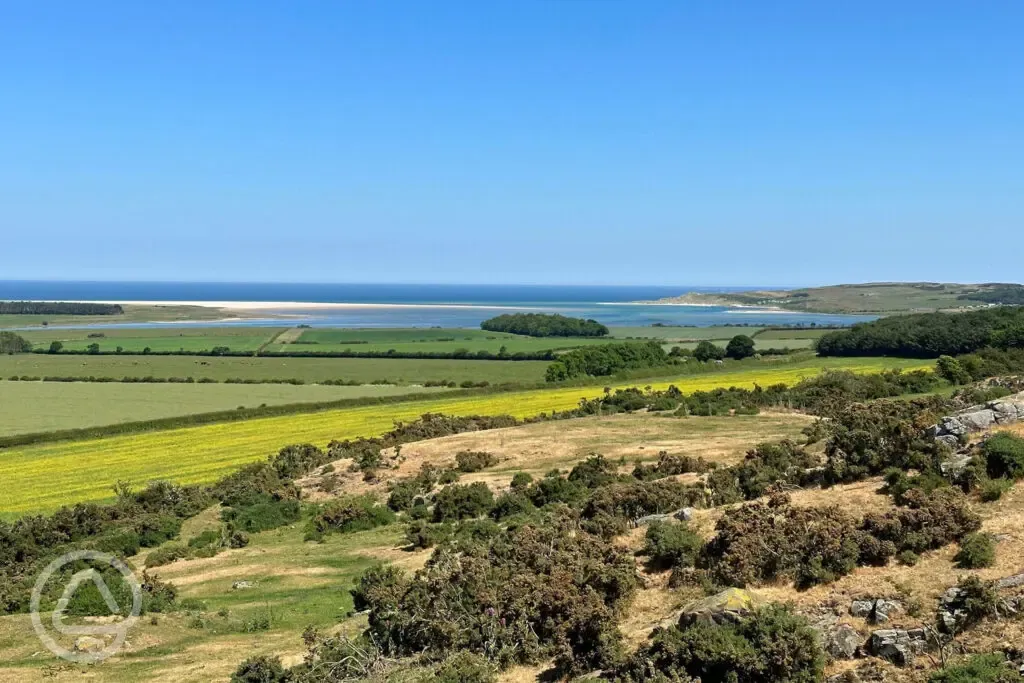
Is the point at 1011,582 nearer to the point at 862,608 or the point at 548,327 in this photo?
the point at 862,608

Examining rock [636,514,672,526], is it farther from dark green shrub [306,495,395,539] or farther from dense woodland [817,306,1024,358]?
dense woodland [817,306,1024,358]

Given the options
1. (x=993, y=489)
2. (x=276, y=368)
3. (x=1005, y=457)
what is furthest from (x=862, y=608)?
(x=276, y=368)

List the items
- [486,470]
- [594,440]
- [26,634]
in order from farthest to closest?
1. [594,440]
2. [486,470]
3. [26,634]

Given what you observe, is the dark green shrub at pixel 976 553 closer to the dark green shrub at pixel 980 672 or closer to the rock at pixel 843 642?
the rock at pixel 843 642

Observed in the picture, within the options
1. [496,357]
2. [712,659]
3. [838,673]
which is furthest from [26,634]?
[496,357]

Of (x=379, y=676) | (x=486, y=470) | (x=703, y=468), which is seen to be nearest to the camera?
(x=379, y=676)

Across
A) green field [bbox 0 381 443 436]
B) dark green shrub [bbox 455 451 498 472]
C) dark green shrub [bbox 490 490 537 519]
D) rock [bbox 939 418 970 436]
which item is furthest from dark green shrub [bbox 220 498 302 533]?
green field [bbox 0 381 443 436]

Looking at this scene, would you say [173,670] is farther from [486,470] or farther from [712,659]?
[486,470]
